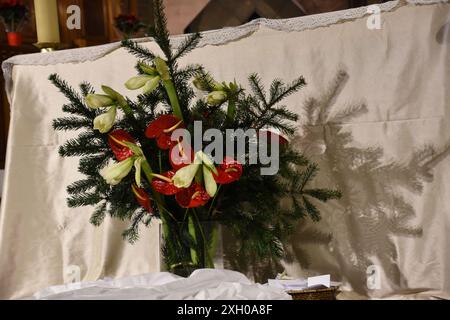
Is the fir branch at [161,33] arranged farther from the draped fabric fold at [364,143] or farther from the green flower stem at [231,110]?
the draped fabric fold at [364,143]

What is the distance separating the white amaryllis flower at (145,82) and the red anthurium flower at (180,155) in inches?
4.7

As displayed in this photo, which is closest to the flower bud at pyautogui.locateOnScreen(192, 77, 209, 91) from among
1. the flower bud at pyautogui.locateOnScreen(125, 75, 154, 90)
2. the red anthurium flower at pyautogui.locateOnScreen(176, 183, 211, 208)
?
the flower bud at pyautogui.locateOnScreen(125, 75, 154, 90)

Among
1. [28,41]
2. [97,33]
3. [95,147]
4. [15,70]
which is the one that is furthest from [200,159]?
[97,33]

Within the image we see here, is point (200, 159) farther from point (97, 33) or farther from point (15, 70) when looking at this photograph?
point (97, 33)

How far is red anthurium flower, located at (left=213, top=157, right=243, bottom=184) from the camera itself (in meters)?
1.26

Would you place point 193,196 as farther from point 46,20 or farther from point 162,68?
point 46,20

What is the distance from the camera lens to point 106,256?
1.71 meters

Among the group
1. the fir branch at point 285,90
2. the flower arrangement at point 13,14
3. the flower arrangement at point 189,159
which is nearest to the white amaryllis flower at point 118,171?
the flower arrangement at point 189,159

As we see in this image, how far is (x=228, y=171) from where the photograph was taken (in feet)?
4.14

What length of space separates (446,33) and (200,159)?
0.58m

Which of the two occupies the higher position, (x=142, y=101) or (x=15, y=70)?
(x=15, y=70)

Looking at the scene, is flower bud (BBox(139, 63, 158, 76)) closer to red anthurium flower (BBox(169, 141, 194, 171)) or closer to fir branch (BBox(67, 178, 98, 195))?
red anthurium flower (BBox(169, 141, 194, 171))

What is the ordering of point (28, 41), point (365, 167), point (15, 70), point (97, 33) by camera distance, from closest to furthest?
point (365, 167) → point (15, 70) → point (28, 41) → point (97, 33)

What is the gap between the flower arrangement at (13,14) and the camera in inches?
128
